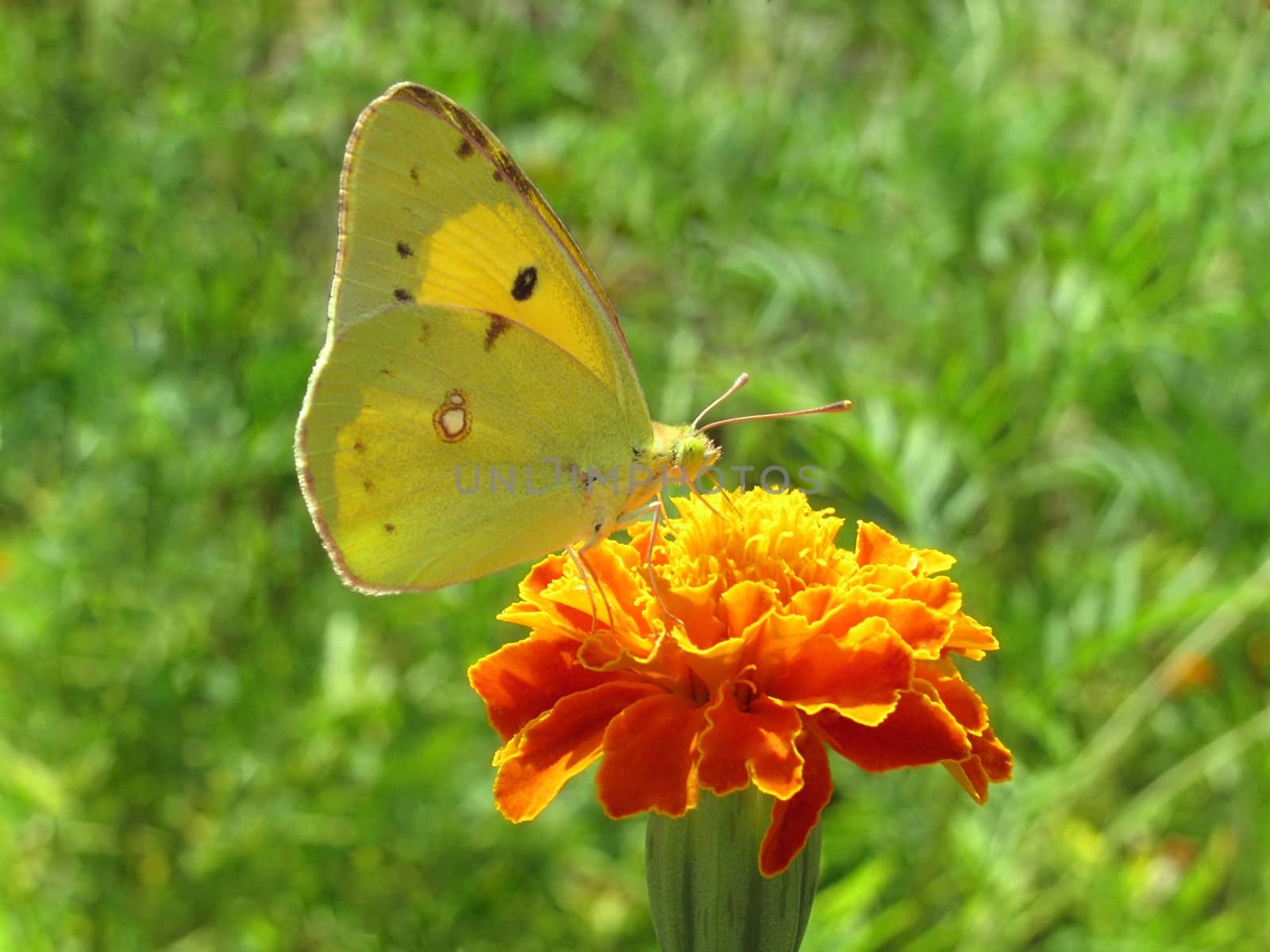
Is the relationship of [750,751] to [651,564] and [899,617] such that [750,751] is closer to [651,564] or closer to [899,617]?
[899,617]

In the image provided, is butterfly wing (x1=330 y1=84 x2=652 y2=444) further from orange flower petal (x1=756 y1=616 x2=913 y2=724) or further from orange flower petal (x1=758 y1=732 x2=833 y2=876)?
orange flower petal (x1=758 y1=732 x2=833 y2=876)

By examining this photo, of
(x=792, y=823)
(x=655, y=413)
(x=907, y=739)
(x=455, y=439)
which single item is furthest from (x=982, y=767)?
(x=655, y=413)

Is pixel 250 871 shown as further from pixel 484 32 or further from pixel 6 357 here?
pixel 484 32

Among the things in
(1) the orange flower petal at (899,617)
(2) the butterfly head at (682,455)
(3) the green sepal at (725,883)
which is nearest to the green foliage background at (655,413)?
(2) the butterfly head at (682,455)

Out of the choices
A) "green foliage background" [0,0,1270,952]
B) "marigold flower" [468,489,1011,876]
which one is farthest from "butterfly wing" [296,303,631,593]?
"green foliage background" [0,0,1270,952]

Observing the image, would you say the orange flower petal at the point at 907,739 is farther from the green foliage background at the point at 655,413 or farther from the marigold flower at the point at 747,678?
the green foliage background at the point at 655,413
